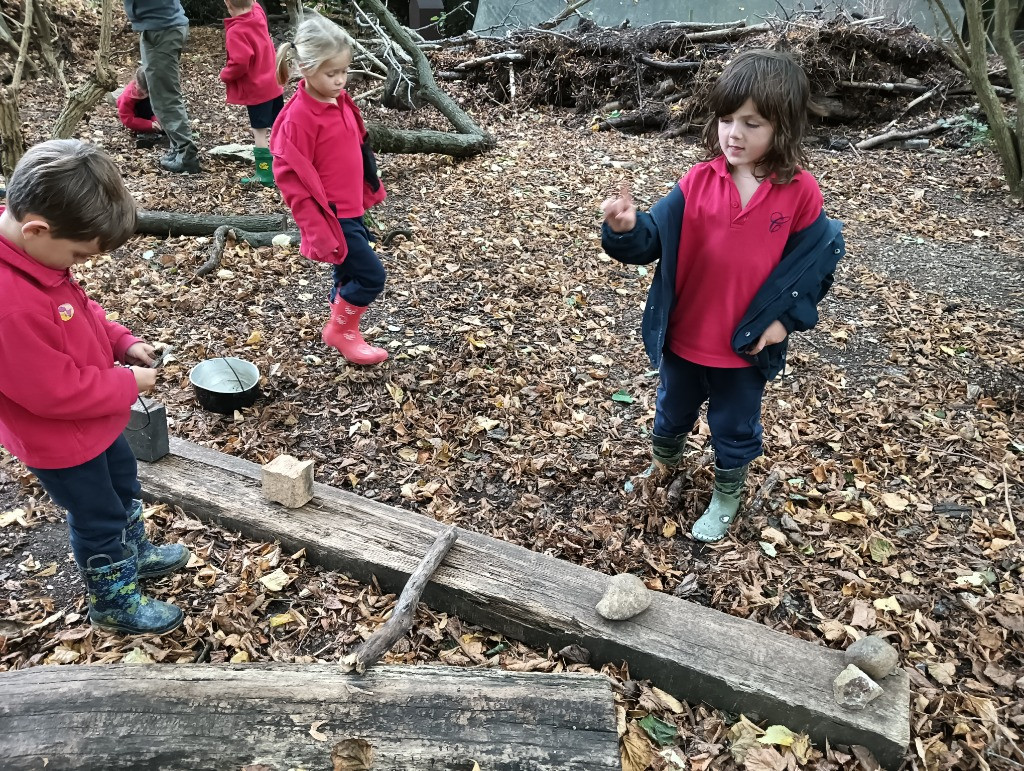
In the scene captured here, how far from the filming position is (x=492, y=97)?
32.8 feet

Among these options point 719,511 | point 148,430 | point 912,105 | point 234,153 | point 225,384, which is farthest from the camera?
point 912,105

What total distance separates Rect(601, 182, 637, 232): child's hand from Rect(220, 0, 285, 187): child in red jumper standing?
511 cm

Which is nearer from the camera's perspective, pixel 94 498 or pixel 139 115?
pixel 94 498

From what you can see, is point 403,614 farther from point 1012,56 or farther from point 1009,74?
point 1009,74

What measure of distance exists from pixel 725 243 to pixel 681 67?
26.0 feet

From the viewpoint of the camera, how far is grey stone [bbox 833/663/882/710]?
2.20m

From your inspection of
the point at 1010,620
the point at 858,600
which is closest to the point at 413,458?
the point at 858,600

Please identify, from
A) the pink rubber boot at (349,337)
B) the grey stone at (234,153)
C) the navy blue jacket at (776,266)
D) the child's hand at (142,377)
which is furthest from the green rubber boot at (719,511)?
the grey stone at (234,153)

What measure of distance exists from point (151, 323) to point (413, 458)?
90.4 inches

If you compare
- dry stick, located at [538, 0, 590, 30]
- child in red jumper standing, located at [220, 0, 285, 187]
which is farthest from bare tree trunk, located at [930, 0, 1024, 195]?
child in red jumper standing, located at [220, 0, 285, 187]

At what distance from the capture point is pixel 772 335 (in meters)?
2.53

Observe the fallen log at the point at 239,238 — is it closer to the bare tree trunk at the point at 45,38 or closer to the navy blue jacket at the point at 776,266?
the navy blue jacket at the point at 776,266

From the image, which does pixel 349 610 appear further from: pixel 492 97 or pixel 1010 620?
pixel 492 97

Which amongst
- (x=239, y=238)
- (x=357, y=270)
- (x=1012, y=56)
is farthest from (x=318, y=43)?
(x=1012, y=56)
